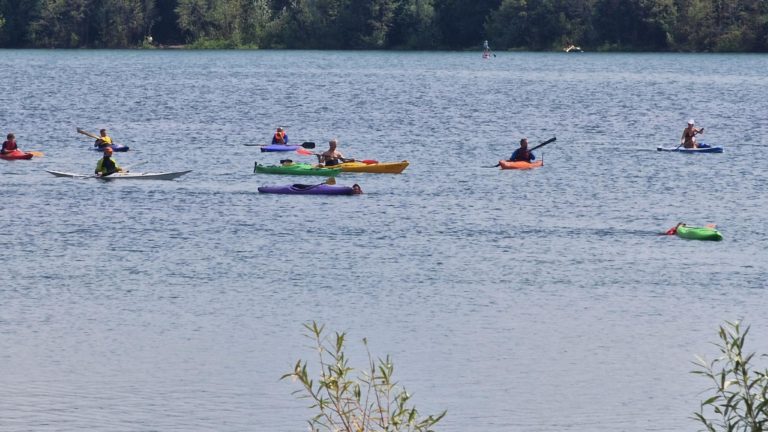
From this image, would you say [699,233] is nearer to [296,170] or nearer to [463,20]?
[296,170]

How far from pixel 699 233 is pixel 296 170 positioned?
1704cm

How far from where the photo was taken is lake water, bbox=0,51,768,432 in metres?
21.9

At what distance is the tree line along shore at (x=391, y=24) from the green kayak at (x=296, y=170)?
106 meters

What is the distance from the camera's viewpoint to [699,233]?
35.9 m

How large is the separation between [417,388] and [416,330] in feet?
13.1

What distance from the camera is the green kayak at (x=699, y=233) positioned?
117ft

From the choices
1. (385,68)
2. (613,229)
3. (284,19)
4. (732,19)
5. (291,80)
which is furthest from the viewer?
(284,19)

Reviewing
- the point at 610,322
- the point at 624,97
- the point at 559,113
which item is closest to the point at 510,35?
the point at 624,97

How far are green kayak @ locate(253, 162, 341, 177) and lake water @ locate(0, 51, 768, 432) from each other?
74cm

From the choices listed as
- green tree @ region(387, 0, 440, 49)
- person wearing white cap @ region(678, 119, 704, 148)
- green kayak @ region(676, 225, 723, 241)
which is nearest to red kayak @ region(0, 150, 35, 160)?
person wearing white cap @ region(678, 119, 704, 148)

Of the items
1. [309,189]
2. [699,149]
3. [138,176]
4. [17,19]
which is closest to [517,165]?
[309,189]

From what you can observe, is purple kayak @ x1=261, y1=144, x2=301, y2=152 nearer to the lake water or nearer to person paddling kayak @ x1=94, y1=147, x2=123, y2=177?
the lake water

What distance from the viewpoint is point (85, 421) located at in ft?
66.8

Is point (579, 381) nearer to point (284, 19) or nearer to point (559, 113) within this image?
point (559, 113)
